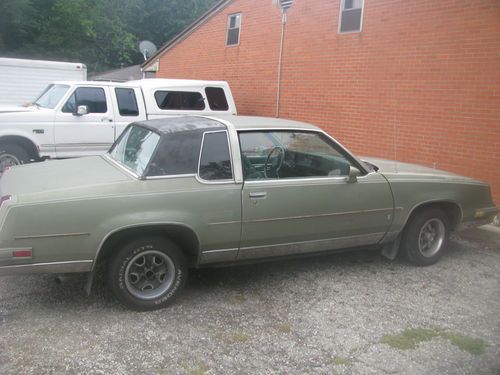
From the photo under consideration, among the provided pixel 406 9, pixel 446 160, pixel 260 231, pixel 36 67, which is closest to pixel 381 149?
pixel 446 160

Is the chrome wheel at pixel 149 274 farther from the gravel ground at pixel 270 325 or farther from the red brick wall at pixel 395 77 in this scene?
the red brick wall at pixel 395 77

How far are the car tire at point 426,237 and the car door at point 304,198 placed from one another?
0.41 meters

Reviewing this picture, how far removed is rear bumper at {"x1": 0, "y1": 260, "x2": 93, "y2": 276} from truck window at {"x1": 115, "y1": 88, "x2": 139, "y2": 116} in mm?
5927

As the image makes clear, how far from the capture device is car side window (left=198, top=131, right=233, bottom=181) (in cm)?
411

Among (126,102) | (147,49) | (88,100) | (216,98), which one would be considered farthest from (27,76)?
(147,49)

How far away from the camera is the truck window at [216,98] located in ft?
33.5

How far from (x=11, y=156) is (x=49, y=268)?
17.6 ft

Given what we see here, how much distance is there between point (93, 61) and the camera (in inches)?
1182

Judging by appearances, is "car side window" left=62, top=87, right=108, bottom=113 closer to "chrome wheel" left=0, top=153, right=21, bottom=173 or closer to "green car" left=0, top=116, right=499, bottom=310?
"chrome wheel" left=0, top=153, right=21, bottom=173

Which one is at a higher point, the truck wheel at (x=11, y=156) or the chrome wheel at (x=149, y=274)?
the truck wheel at (x=11, y=156)

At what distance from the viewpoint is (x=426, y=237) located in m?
5.34

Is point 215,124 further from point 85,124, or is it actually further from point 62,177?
point 85,124

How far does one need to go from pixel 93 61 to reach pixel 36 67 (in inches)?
706

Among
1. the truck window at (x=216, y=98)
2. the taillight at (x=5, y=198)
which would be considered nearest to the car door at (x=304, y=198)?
the taillight at (x=5, y=198)
